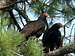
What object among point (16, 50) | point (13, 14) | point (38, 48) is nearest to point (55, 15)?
point (13, 14)

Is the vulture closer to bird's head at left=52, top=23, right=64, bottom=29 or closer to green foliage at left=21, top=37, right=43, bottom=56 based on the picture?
bird's head at left=52, top=23, right=64, bottom=29

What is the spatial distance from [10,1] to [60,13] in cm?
140

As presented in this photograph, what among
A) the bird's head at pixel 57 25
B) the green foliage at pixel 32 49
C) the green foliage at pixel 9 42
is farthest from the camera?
the bird's head at pixel 57 25

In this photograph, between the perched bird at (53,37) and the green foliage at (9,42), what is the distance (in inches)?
85.8

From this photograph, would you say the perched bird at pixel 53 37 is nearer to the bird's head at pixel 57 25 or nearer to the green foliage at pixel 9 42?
the bird's head at pixel 57 25

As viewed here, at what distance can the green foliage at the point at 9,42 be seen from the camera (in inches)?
63.3

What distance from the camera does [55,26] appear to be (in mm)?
3996

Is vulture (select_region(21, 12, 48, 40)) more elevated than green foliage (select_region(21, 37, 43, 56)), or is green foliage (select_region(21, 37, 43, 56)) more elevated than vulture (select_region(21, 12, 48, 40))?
green foliage (select_region(21, 37, 43, 56))

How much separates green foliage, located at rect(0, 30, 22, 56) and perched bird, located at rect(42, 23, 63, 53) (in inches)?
85.8

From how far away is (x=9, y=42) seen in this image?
1631 mm

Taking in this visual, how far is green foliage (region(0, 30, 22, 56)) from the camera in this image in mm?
1607

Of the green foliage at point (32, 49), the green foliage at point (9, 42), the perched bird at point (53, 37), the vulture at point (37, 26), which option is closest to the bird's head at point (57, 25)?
the perched bird at point (53, 37)

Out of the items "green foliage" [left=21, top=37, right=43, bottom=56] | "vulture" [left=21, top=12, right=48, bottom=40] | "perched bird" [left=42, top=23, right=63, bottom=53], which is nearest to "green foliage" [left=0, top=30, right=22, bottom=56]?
"green foliage" [left=21, top=37, right=43, bottom=56]

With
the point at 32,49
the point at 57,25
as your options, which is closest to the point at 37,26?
the point at 57,25
